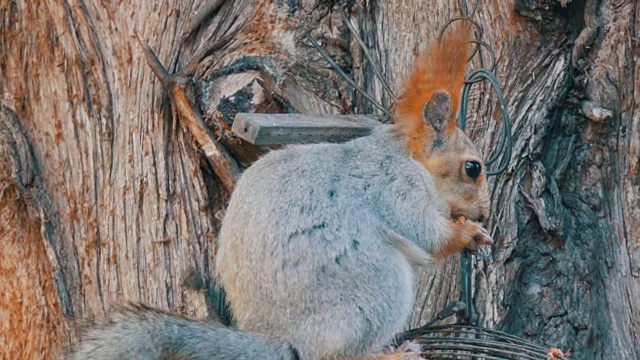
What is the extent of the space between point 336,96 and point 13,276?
0.87 metres

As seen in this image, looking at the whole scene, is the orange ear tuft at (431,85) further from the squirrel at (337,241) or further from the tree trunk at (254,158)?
the tree trunk at (254,158)

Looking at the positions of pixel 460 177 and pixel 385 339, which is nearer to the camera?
pixel 385 339

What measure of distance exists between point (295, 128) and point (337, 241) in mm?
251

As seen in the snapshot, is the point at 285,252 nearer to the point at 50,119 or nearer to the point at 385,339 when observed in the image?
the point at 385,339

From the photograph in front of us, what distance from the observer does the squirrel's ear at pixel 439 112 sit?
2127 millimetres

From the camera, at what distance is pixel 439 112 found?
7.10ft

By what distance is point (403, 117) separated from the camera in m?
2.23

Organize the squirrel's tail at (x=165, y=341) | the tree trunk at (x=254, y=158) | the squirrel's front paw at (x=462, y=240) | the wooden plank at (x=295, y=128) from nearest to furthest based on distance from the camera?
the squirrel's tail at (x=165, y=341)
the wooden plank at (x=295, y=128)
the squirrel's front paw at (x=462, y=240)
the tree trunk at (x=254, y=158)

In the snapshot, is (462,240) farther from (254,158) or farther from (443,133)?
(254,158)

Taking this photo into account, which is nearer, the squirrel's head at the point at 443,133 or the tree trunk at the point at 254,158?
the squirrel's head at the point at 443,133

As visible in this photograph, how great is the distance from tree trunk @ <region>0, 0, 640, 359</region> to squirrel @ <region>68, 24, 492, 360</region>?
0.22m

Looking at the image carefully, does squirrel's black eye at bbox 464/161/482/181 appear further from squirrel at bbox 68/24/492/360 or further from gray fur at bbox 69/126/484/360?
gray fur at bbox 69/126/484/360

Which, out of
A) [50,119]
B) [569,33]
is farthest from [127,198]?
[569,33]

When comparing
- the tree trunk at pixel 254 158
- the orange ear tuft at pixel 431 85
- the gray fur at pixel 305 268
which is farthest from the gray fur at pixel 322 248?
the tree trunk at pixel 254 158
